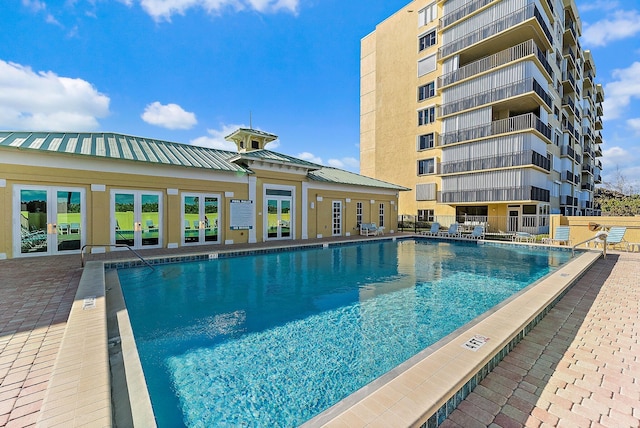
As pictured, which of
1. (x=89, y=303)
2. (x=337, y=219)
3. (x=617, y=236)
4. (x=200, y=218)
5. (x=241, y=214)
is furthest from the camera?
(x=337, y=219)

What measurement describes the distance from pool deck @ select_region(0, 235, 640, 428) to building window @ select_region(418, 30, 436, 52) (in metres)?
24.6

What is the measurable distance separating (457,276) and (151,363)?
834 cm

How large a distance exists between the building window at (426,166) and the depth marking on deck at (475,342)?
2201 centimetres

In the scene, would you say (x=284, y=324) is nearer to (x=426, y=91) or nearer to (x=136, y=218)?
(x=136, y=218)

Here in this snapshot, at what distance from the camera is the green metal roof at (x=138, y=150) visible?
33.1 ft

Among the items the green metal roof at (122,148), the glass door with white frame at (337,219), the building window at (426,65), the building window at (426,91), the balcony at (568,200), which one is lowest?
the glass door with white frame at (337,219)

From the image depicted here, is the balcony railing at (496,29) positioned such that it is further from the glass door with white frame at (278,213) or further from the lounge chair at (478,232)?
the glass door with white frame at (278,213)

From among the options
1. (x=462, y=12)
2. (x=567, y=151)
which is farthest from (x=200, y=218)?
(x=567, y=151)

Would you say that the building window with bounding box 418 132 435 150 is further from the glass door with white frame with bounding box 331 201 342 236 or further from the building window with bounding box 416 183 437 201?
the glass door with white frame with bounding box 331 201 342 236

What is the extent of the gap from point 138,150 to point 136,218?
2.99 m

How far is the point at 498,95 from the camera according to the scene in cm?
1961

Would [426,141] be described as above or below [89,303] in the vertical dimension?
above

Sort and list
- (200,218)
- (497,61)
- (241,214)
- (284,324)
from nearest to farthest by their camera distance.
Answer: (284,324), (200,218), (241,214), (497,61)

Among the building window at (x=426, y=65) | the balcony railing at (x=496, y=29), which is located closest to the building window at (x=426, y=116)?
the building window at (x=426, y=65)
